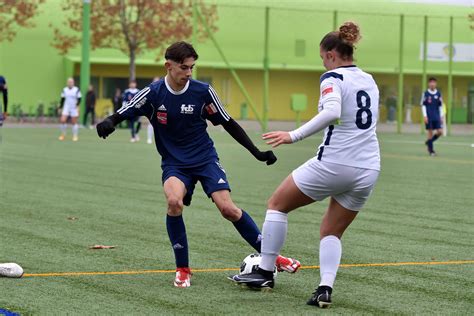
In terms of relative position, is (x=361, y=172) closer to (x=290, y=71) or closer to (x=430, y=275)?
(x=430, y=275)

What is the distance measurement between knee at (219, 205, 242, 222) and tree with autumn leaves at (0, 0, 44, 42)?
52.1m

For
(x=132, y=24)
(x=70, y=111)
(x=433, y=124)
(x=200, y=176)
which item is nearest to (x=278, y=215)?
(x=200, y=176)

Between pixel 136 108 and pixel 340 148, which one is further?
pixel 136 108

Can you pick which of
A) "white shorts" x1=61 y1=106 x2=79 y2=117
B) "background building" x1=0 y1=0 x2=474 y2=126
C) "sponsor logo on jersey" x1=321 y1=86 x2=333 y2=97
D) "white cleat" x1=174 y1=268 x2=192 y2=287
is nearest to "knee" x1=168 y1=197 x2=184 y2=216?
"white cleat" x1=174 y1=268 x2=192 y2=287

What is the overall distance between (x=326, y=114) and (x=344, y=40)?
581mm

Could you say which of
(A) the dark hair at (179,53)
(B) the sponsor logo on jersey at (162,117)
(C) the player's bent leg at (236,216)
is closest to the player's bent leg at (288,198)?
(C) the player's bent leg at (236,216)

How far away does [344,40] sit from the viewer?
7.30 m

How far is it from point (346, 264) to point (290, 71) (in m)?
53.5

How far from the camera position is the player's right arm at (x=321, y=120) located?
277 inches

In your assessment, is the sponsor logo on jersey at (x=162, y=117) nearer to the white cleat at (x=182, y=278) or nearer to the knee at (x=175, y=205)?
the knee at (x=175, y=205)

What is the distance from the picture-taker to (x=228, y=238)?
11.1 m

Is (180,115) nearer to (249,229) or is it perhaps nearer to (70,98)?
(249,229)

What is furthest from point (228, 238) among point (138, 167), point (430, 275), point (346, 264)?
point (138, 167)

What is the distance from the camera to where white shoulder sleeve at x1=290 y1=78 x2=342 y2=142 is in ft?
23.0
